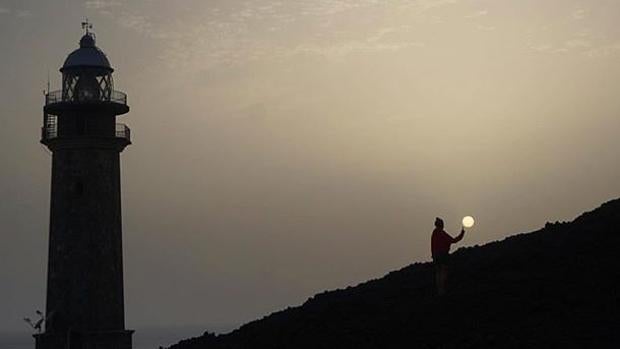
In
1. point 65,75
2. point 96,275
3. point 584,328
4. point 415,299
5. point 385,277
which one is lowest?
point 584,328

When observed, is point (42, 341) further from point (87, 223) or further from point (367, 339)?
point (367, 339)

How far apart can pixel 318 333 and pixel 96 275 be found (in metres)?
23.5

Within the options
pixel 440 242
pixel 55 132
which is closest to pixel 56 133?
A: pixel 55 132

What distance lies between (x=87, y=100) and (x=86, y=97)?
0.26 m

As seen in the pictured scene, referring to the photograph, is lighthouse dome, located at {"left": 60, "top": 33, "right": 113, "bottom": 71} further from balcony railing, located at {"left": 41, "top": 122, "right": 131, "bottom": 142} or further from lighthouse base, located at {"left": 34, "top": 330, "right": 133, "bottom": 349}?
lighthouse base, located at {"left": 34, "top": 330, "right": 133, "bottom": 349}

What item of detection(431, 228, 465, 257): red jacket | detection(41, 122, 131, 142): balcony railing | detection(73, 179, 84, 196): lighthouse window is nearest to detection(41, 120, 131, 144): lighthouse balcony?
detection(41, 122, 131, 142): balcony railing

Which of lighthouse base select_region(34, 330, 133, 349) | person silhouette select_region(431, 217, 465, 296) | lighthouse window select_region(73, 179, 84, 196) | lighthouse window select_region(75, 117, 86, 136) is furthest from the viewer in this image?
lighthouse window select_region(75, 117, 86, 136)

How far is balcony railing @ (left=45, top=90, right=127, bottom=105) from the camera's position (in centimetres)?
4919

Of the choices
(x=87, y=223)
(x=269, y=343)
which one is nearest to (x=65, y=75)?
(x=87, y=223)

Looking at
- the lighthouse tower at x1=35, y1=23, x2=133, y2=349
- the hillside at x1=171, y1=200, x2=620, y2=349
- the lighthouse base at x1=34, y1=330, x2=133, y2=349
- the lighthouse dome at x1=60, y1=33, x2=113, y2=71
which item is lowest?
the hillside at x1=171, y1=200, x2=620, y2=349

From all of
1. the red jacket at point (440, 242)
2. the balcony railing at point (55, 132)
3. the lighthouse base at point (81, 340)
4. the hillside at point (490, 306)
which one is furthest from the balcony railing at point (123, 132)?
the red jacket at point (440, 242)

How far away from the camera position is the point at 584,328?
22156mm

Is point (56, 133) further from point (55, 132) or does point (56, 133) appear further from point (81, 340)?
point (81, 340)

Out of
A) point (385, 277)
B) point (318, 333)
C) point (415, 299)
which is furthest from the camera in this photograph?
point (385, 277)
